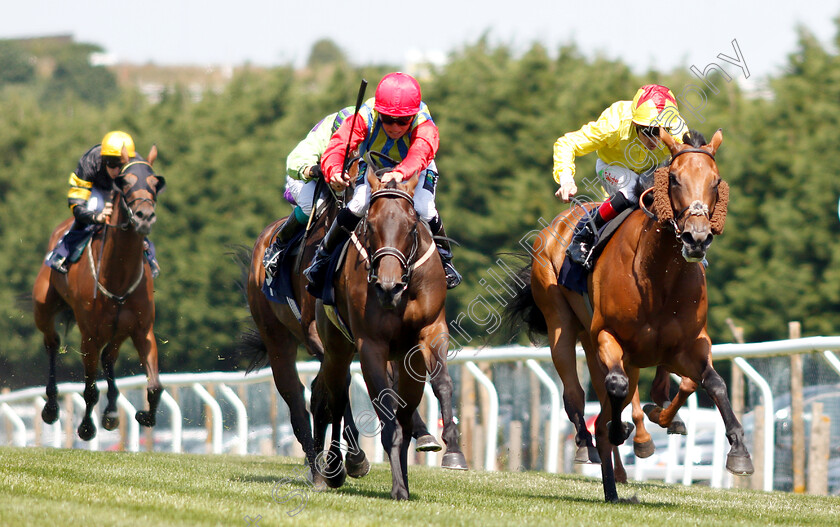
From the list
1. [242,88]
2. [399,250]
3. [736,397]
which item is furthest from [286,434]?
[242,88]

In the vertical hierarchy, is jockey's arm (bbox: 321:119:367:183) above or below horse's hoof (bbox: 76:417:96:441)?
above

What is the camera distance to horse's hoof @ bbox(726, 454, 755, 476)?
6.00 m

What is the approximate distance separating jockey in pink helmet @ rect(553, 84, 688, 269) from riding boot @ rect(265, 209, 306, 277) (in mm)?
1743

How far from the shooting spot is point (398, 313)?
20.9ft

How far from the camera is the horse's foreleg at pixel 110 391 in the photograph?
10680 millimetres

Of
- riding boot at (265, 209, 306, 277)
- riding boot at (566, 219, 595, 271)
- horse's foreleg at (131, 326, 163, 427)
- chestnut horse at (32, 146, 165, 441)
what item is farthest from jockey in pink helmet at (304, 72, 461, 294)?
horse's foreleg at (131, 326, 163, 427)

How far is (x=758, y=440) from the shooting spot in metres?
9.15

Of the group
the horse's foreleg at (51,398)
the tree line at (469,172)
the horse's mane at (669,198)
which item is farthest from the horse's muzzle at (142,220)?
the tree line at (469,172)

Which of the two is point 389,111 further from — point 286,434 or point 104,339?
point 286,434

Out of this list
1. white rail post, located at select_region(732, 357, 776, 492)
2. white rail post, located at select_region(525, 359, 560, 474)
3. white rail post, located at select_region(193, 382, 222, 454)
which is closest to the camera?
white rail post, located at select_region(732, 357, 776, 492)

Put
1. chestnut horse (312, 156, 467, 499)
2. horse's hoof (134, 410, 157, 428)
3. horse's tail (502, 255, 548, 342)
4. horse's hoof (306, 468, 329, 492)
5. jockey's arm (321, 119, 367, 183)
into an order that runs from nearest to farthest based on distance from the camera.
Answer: chestnut horse (312, 156, 467, 499) → jockey's arm (321, 119, 367, 183) → horse's hoof (306, 468, 329, 492) → horse's tail (502, 255, 548, 342) → horse's hoof (134, 410, 157, 428)

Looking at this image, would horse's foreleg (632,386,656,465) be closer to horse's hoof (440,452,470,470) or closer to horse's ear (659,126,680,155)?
horse's hoof (440,452,470,470)

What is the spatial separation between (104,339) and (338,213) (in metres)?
4.45

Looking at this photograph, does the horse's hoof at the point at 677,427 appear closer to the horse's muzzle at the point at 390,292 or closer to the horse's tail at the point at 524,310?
the horse's tail at the point at 524,310
